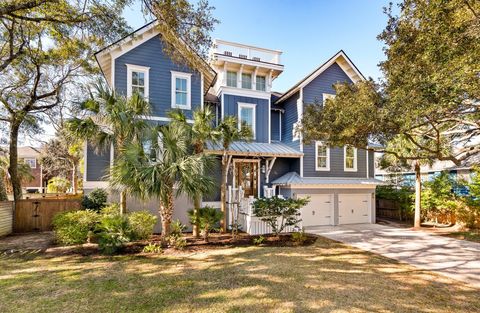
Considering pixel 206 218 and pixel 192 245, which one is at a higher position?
pixel 206 218

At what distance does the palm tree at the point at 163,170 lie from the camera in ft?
24.6

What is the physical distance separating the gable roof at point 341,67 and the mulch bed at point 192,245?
305 inches

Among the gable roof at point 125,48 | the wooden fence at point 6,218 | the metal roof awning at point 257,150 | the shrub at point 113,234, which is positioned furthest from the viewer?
the metal roof awning at point 257,150

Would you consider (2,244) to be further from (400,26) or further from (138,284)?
(400,26)

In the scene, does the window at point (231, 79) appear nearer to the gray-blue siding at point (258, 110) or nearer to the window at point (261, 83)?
the gray-blue siding at point (258, 110)

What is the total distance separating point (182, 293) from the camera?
194 inches

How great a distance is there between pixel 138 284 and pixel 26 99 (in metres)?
14.5

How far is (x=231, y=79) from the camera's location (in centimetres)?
1367

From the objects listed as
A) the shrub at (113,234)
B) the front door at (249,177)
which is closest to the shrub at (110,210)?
the shrub at (113,234)

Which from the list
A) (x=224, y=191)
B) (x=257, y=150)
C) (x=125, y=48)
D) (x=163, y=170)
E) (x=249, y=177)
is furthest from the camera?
(x=249, y=177)

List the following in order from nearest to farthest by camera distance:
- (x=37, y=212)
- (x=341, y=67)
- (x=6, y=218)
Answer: (x=6, y=218) → (x=37, y=212) → (x=341, y=67)

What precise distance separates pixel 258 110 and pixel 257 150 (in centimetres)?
257

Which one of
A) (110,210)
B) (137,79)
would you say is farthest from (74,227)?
(137,79)

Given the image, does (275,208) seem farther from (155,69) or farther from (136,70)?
(136,70)
